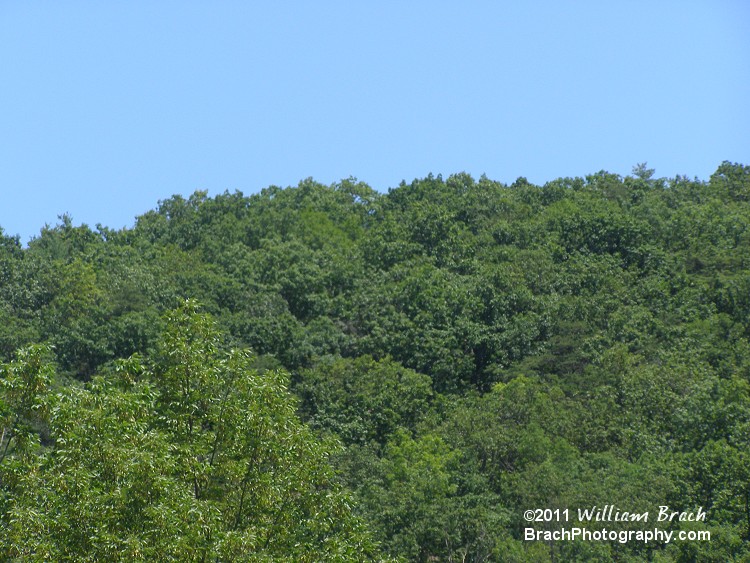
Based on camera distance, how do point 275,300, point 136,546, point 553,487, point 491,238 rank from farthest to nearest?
point 491,238 < point 275,300 < point 553,487 < point 136,546

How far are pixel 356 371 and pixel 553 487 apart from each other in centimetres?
1125

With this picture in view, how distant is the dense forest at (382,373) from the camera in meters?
14.7

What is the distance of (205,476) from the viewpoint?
1576cm

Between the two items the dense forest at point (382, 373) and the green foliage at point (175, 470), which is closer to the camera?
the green foliage at point (175, 470)

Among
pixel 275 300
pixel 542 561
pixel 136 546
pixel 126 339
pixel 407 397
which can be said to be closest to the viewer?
pixel 136 546

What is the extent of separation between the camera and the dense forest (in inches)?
580

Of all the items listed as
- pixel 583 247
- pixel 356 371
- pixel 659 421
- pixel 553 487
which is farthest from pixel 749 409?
pixel 583 247

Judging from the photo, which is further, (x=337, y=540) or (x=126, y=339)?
(x=126, y=339)

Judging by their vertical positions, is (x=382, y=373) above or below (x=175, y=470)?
above

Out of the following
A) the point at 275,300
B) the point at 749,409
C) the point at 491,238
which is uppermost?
the point at 491,238

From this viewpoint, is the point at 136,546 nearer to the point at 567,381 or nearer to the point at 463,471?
the point at 463,471

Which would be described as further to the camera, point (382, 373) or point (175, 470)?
point (382, 373)

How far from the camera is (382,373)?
38.9 m

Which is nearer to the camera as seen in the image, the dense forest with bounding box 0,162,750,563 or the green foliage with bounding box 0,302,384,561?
the green foliage with bounding box 0,302,384,561
